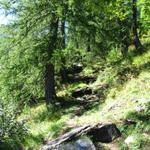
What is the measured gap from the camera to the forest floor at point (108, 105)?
13250 mm

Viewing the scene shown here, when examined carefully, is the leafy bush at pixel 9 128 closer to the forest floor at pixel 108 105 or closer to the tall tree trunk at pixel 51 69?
the forest floor at pixel 108 105

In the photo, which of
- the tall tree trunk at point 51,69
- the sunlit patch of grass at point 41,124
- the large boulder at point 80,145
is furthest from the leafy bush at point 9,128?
the tall tree trunk at point 51,69

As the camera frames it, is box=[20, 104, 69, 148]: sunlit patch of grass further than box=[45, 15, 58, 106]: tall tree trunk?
No

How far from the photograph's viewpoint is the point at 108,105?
17812 millimetres

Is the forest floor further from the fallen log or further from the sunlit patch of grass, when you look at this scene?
the fallen log

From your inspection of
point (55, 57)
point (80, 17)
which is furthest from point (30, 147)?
point (80, 17)

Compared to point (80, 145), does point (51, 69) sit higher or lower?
higher

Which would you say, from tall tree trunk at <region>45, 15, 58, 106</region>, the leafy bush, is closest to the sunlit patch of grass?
the leafy bush

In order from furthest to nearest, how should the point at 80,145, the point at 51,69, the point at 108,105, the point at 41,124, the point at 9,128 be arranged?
the point at 51,69 < the point at 41,124 < the point at 108,105 < the point at 9,128 < the point at 80,145

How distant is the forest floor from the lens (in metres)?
13.2

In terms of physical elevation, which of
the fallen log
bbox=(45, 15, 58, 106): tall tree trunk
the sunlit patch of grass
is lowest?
the sunlit patch of grass

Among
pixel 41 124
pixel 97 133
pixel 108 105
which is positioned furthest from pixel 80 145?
pixel 41 124

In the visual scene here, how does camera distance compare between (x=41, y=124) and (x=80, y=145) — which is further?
(x=41, y=124)

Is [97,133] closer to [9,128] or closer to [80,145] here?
[80,145]
